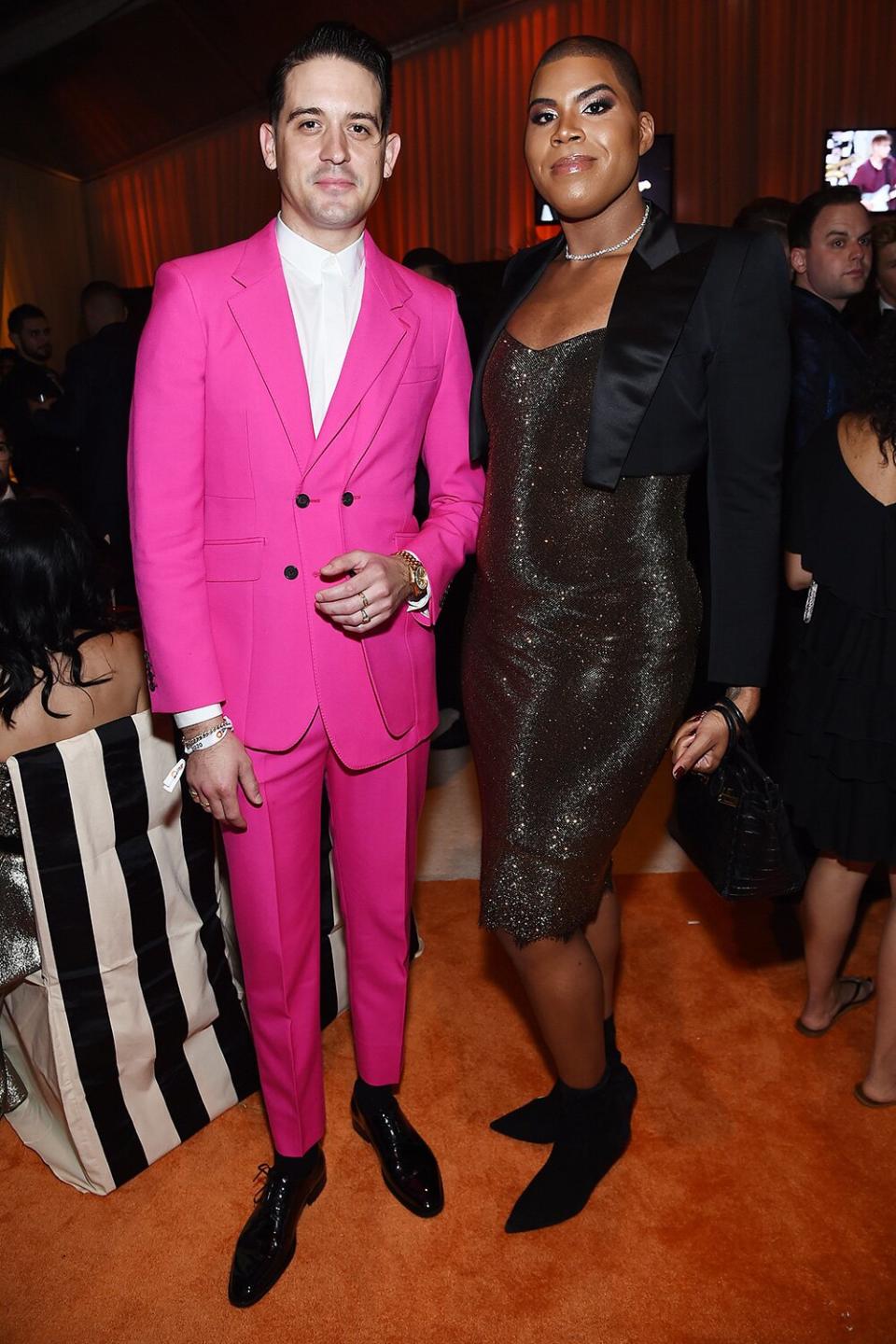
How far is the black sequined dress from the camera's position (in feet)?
5.49

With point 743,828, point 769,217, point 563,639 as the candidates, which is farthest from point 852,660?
point 769,217

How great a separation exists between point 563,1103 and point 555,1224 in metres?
0.22

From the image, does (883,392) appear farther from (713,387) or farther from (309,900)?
(309,900)

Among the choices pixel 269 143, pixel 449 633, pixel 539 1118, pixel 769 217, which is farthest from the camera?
pixel 449 633

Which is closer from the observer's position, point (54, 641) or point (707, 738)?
point (707, 738)

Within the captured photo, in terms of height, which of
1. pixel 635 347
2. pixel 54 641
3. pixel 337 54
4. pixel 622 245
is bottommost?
pixel 54 641

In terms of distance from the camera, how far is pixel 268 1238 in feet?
6.20

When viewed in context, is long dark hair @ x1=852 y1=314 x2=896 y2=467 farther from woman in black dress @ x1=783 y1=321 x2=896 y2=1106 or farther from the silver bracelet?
the silver bracelet

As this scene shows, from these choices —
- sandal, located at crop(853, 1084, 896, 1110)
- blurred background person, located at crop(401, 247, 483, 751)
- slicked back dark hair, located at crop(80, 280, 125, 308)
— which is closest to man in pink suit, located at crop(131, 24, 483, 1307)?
sandal, located at crop(853, 1084, 896, 1110)

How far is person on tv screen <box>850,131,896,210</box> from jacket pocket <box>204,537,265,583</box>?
10831mm

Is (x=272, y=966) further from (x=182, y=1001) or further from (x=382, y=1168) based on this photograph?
(x=382, y=1168)

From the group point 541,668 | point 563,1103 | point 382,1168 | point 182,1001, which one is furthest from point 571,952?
point 182,1001

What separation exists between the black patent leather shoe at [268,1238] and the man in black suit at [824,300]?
1.98 metres

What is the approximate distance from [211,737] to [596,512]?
0.70 metres
